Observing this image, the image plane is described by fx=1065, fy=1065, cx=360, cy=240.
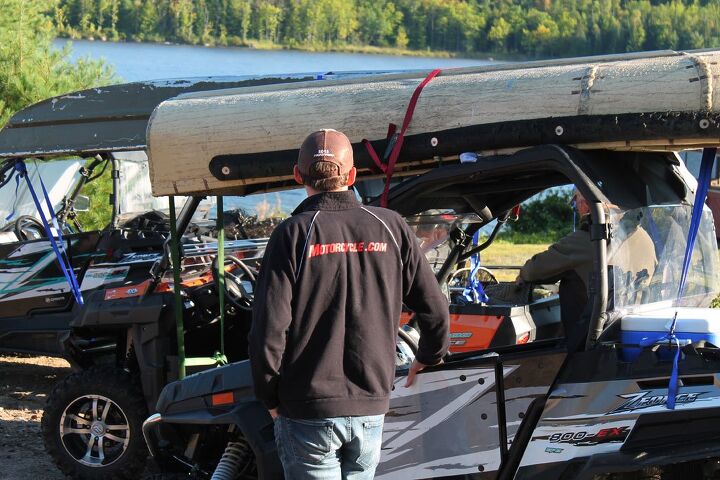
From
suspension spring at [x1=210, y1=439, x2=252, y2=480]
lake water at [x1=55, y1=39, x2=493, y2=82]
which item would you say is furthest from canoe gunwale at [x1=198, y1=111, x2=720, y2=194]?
lake water at [x1=55, y1=39, x2=493, y2=82]

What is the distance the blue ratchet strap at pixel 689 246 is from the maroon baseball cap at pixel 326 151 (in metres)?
1.40

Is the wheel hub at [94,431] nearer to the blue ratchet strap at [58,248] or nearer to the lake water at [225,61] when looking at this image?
the blue ratchet strap at [58,248]

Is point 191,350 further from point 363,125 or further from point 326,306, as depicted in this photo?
point 326,306

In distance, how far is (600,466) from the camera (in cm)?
410

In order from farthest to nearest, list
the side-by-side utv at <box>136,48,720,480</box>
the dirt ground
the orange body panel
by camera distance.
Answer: the dirt ground < the orange body panel < the side-by-side utv at <box>136,48,720,480</box>

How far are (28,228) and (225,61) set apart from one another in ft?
149

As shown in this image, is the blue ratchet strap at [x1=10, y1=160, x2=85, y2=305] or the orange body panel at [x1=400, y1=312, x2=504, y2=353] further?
the blue ratchet strap at [x1=10, y1=160, x2=85, y2=305]

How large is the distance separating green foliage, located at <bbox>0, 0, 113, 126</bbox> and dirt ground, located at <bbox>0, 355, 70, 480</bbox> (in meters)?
5.56

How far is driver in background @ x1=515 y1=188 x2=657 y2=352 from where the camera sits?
445 cm

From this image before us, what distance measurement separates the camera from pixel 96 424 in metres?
6.61

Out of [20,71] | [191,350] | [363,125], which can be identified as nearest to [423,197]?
[363,125]

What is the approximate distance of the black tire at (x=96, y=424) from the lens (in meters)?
6.54

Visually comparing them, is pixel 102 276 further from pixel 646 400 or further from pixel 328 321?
pixel 646 400

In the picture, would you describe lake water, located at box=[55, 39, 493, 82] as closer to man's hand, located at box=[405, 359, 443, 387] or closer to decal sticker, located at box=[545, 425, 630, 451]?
man's hand, located at box=[405, 359, 443, 387]
